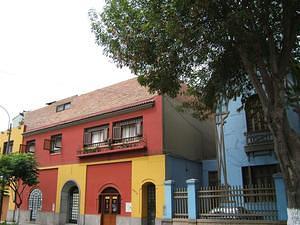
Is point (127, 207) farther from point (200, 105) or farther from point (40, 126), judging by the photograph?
point (40, 126)

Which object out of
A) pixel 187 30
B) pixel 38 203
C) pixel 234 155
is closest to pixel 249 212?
pixel 234 155

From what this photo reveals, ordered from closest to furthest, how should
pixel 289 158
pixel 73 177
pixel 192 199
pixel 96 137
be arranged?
pixel 289 158 < pixel 192 199 < pixel 96 137 < pixel 73 177

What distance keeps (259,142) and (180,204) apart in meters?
5.00

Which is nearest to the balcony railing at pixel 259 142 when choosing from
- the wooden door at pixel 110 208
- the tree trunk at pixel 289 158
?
the tree trunk at pixel 289 158

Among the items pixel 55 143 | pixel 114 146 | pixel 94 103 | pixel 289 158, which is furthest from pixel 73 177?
pixel 289 158

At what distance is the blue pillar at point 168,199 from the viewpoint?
16.1 meters

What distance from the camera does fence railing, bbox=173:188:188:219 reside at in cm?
1571

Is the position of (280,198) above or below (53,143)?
below

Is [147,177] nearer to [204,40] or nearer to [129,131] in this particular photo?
[129,131]

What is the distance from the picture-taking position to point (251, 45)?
35.7ft

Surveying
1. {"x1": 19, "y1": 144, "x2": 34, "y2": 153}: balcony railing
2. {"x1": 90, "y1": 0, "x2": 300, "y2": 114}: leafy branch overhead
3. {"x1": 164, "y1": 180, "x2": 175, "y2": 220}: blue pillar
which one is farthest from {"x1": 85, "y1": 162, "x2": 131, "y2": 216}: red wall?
{"x1": 19, "y1": 144, "x2": 34, "y2": 153}: balcony railing

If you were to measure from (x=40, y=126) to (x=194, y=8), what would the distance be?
20.5 metres

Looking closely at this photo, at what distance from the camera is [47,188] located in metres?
24.8

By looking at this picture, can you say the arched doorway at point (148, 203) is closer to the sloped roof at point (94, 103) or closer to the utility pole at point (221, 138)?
the utility pole at point (221, 138)
